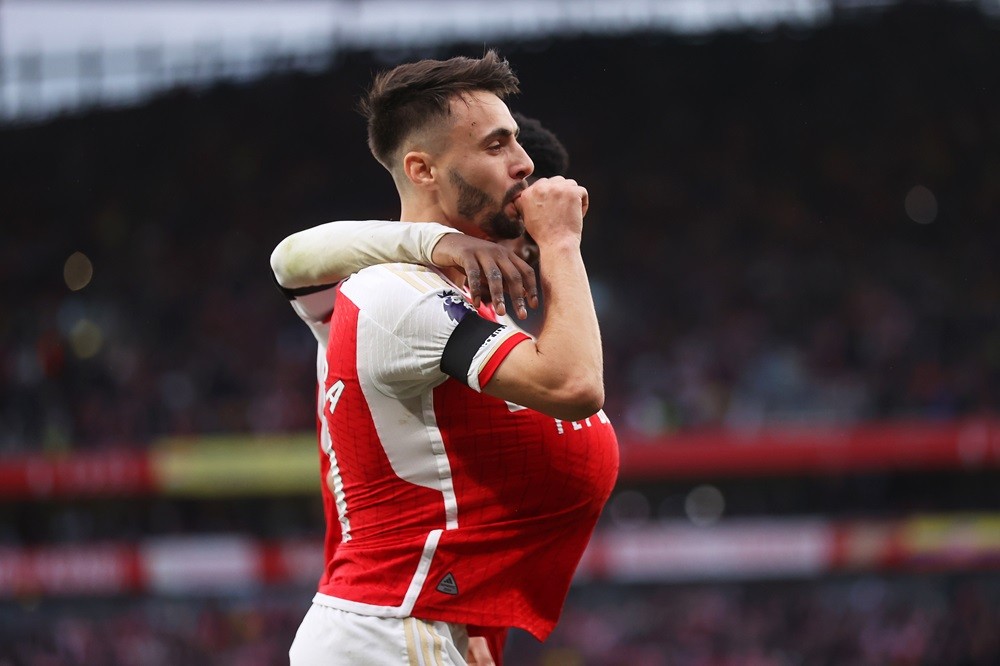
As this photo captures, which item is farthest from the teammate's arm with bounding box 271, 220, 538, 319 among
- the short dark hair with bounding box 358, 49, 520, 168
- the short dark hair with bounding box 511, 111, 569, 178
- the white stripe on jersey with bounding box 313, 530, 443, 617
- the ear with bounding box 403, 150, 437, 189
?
the short dark hair with bounding box 511, 111, 569, 178

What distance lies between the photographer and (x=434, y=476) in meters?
2.51

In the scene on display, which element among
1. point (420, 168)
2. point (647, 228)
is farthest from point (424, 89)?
point (647, 228)

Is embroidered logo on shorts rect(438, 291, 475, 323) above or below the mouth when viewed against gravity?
below

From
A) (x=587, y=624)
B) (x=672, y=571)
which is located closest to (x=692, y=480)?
(x=672, y=571)

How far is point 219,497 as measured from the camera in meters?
17.1

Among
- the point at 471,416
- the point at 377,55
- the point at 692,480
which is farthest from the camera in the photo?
the point at 377,55

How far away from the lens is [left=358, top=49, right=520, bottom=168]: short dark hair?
2.61 metres

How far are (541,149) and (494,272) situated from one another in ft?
3.23

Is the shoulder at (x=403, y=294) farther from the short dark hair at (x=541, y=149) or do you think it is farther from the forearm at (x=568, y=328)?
the short dark hair at (x=541, y=149)

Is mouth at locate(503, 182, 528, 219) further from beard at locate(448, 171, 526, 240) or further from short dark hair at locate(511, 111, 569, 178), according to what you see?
short dark hair at locate(511, 111, 569, 178)

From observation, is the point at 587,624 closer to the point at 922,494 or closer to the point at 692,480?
the point at 692,480

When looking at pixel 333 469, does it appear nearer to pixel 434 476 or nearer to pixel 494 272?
pixel 434 476

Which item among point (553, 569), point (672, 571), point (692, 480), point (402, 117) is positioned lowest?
point (672, 571)

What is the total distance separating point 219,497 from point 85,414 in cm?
218
